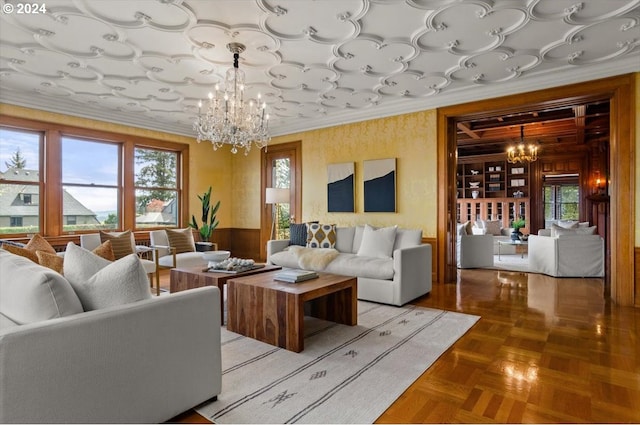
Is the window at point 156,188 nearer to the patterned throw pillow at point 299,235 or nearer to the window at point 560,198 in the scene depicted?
the patterned throw pillow at point 299,235

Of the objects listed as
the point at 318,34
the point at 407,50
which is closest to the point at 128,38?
the point at 318,34

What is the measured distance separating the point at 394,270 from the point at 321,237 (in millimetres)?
1604

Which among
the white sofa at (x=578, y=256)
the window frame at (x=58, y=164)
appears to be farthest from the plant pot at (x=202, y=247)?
the white sofa at (x=578, y=256)

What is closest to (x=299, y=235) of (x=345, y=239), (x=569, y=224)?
(x=345, y=239)

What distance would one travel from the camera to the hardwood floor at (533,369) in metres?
1.93

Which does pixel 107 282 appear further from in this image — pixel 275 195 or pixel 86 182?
pixel 86 182

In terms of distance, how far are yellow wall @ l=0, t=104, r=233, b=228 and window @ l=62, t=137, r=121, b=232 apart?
1.06 ft

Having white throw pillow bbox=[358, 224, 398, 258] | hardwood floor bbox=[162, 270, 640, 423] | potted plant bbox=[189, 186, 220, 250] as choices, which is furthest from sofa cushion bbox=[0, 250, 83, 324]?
potted plant bbox=[189, 186, 220, 250]

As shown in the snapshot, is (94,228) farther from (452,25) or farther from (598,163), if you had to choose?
(598,163)

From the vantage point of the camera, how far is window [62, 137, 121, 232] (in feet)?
18.6

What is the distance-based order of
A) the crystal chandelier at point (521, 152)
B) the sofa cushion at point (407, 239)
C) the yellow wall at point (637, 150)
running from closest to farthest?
the yellow wall at point (637, 150), the sofa cushion at point (407, 239), the crystal chandelier at point (521, 152)

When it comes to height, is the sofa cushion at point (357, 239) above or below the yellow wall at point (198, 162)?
below

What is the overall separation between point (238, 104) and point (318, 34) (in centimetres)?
124

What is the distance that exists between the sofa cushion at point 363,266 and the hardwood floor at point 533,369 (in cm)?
60
